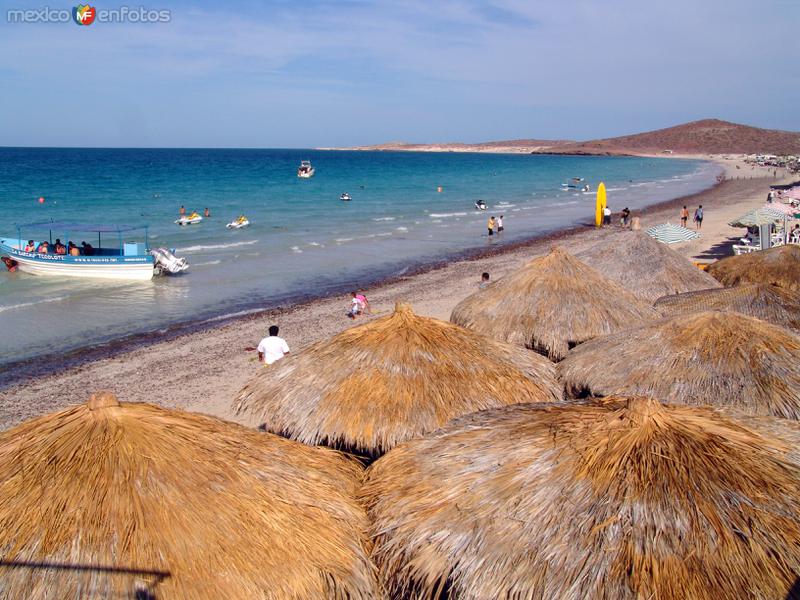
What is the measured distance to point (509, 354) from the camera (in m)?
6.27

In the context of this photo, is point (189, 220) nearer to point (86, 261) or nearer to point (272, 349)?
point (86, 261)

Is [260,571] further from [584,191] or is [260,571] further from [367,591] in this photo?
[584,191]

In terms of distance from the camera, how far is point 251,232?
106 feet

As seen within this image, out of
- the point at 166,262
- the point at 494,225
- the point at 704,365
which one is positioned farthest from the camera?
the point at 494,225

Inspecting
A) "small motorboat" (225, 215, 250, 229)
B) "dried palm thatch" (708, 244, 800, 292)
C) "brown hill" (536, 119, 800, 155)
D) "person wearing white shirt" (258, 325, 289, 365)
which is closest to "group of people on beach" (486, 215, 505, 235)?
"small motorboat" (225, 215, 250, 229)

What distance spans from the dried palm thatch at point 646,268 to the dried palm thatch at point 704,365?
5.46 m

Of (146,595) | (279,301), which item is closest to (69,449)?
(146,595)

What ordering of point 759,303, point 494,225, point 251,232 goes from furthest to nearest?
point 251,232 → point 494,225 → point 759,303

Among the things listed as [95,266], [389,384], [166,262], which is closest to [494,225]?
[166,262]

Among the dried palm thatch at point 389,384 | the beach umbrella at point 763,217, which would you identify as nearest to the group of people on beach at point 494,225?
the beach umbrella at point 763,217

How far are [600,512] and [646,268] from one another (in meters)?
9.55

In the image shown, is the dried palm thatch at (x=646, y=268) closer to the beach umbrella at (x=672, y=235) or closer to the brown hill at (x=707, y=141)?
the beach umbrella at (x=672, y=235)

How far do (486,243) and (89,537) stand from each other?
2629 centimetres

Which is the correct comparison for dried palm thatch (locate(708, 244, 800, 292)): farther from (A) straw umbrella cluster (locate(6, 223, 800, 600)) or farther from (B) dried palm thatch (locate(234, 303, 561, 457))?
(A) straw umbrella cluster (locate(6, 223, 800, 600))
